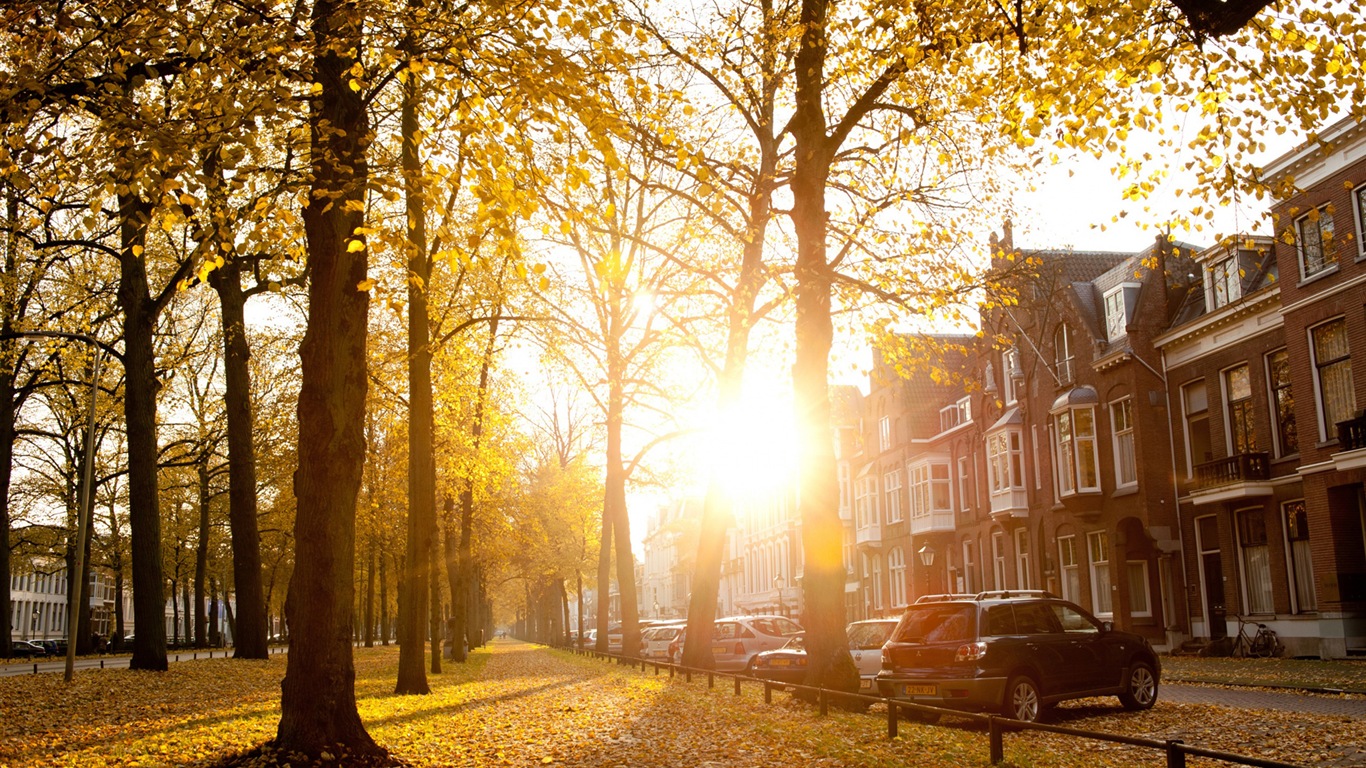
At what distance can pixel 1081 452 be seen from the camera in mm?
35188

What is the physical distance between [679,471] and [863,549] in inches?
948

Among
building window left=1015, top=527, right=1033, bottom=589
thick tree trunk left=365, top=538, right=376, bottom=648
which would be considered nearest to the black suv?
building window left=1015, top=527, right=1033, bottom=589

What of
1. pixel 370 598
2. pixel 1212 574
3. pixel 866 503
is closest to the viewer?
pixel 1212 574

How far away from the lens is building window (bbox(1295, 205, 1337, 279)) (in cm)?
2414

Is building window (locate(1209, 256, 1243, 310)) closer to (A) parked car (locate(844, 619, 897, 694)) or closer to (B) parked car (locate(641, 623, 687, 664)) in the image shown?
(A) parked car (locate(844, 619, 897, 694))

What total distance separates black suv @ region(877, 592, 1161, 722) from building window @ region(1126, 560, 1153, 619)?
18877 mm

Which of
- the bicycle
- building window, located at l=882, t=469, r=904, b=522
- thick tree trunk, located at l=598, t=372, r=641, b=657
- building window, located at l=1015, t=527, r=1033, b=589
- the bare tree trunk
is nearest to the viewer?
the bicycle

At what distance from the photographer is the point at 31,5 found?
959cm

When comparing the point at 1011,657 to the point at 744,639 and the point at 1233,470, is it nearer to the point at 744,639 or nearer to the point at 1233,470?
the point at 744,639

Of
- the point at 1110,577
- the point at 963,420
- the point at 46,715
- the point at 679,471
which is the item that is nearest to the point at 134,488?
the point at 46,715

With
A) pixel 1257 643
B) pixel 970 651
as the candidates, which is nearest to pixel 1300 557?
pixel 1257 643

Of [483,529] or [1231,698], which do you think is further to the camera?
[483,529]

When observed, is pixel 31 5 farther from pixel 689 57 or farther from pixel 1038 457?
pixel 1038 457

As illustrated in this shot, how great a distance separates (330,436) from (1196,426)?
28.1 meters
